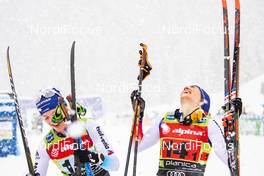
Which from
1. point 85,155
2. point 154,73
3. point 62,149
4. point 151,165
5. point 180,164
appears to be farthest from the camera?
point 154,73

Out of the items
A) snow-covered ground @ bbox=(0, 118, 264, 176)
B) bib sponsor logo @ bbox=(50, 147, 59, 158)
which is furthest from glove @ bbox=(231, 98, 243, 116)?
snow-covered ground @ bbox=(0, 118, 264, 176)

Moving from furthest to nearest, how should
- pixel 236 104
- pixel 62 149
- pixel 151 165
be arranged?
pixel 151 165 < pixel 62 149 < pixel 236 104

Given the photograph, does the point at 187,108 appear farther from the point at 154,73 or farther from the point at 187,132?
the point at 154,73

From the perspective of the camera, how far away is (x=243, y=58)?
273 feet

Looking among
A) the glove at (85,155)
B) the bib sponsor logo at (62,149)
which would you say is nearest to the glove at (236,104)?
the glove at (85,155)

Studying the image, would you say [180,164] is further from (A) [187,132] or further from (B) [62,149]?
(B) [62,149]

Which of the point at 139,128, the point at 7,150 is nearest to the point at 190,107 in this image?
the point at 139,128

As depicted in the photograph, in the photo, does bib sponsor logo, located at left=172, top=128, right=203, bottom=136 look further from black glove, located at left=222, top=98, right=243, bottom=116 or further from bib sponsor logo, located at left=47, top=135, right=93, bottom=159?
bib sponsor logo, located at left=47, top=135, right=93, bottom=159

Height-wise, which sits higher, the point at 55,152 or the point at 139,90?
the point at 139,90

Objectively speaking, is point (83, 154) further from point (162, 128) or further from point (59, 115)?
point (162, 128)

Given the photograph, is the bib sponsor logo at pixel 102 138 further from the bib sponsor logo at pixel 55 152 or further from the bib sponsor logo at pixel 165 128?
the bib sponsor logo at pixel 165 128

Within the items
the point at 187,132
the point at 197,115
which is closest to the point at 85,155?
the point at 187,132

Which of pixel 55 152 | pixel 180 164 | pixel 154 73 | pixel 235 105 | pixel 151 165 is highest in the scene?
pixel 235 105

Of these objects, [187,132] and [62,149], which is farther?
[187,132]
